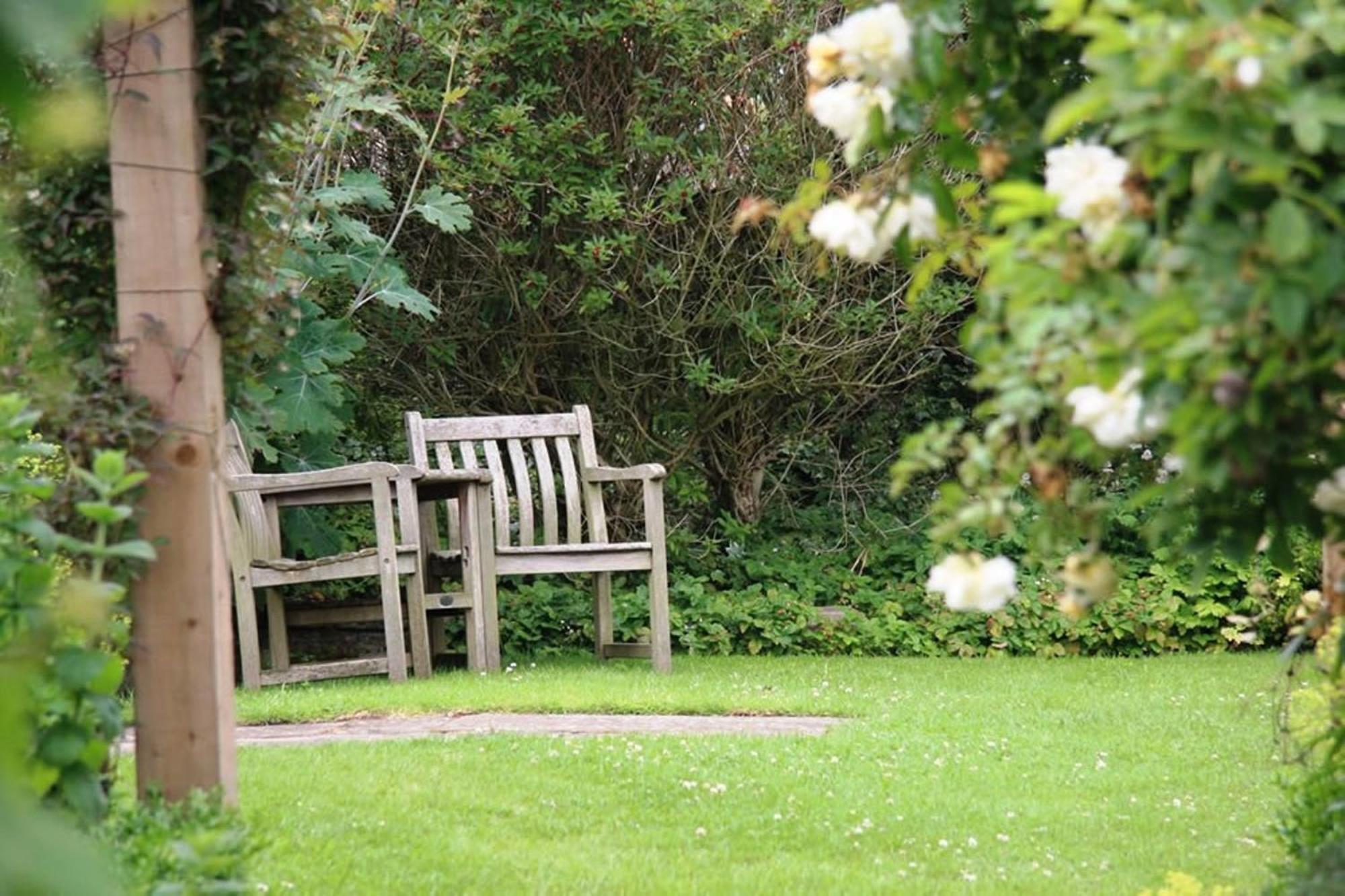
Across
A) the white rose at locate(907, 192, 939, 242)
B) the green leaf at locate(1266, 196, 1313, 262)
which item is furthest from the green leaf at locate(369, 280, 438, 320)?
the green leaf at locate(1266, 196, 1313, 262)

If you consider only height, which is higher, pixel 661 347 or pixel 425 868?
pixel 661 347

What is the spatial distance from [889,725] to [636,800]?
146 cm

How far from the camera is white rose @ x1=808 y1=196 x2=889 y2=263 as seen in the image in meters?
1.82

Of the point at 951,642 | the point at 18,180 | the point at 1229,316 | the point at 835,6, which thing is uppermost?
the point at 835,6

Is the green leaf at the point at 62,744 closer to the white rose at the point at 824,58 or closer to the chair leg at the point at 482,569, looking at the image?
the white rose at the point at 824,58

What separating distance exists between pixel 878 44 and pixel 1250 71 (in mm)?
511

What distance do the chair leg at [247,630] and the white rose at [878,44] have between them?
4959 millimetres

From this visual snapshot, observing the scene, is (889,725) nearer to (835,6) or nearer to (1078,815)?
(1078,815)

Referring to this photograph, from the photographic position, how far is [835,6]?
8.09 meters

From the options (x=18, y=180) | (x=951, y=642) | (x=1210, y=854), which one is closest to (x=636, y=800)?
(x=1210, y=854)

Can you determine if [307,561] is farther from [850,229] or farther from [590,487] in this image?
[850,229]

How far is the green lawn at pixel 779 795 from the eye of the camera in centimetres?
364

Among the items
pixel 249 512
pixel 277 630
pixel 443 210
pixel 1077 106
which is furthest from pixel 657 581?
pixel 1077 106

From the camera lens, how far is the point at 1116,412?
149 cm
